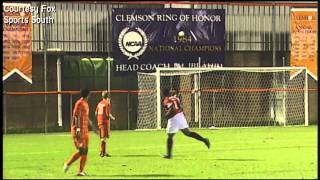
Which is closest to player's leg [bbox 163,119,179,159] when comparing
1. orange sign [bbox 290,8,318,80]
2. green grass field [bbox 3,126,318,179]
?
green grass field [bbox 3,126,318,179]

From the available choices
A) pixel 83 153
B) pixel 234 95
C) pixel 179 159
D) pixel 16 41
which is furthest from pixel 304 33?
pixel 83 153

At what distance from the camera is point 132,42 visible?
3322 centimetres

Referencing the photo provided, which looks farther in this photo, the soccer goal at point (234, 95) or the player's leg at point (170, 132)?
the soccer goal at point (234, 95)

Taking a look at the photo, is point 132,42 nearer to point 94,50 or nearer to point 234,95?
point 94,50

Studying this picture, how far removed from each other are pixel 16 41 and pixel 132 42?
552 centimetres

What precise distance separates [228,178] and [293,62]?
22.8m

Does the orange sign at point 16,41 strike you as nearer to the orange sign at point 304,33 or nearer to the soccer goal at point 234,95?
the soccer goal at point 234,95

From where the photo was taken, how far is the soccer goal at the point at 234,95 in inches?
1302

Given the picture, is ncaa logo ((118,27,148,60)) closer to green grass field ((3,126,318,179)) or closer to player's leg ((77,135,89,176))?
green grass field ((3,126,318,179))

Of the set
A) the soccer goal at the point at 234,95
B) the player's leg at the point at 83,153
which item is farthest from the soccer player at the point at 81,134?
the soccer goal at the point at 234,95

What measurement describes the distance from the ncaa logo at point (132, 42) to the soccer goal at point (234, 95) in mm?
1140

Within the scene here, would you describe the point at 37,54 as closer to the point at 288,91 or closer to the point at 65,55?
the point at 65,55

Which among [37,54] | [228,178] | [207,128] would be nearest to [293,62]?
[207,128]

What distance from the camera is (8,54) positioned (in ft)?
100
